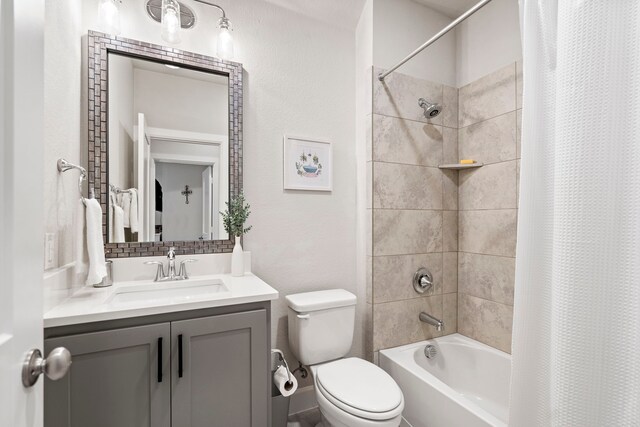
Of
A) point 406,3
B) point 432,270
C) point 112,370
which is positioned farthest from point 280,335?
point 406,3

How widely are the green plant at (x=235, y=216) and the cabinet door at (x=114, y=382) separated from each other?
0.64 metres

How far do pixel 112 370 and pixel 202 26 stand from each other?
1.68m

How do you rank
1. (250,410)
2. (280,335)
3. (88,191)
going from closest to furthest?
(250,410) → (88,191) → (280,335)

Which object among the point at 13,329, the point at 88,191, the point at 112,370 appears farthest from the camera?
the point at 88,191

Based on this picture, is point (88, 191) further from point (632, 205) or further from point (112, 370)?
point (632, 205)

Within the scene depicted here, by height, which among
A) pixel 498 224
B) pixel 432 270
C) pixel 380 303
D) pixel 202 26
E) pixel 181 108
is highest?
pixel 202 26

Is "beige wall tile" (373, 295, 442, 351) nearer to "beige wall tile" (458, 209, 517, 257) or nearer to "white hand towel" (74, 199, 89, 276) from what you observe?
"beige wall tile" (458, 209, 517, 257)

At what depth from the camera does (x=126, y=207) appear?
59.9 inches

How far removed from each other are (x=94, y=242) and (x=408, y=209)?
1.72 metres

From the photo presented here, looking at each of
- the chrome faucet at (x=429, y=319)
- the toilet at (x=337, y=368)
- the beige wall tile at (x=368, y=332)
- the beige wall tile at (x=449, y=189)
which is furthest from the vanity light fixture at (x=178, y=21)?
the chrome faucet at (x=429, y=319)

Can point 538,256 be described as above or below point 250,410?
above

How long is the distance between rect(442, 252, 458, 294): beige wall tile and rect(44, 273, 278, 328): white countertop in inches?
53.5

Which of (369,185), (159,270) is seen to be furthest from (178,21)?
(369,185)

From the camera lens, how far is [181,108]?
1.63 m
